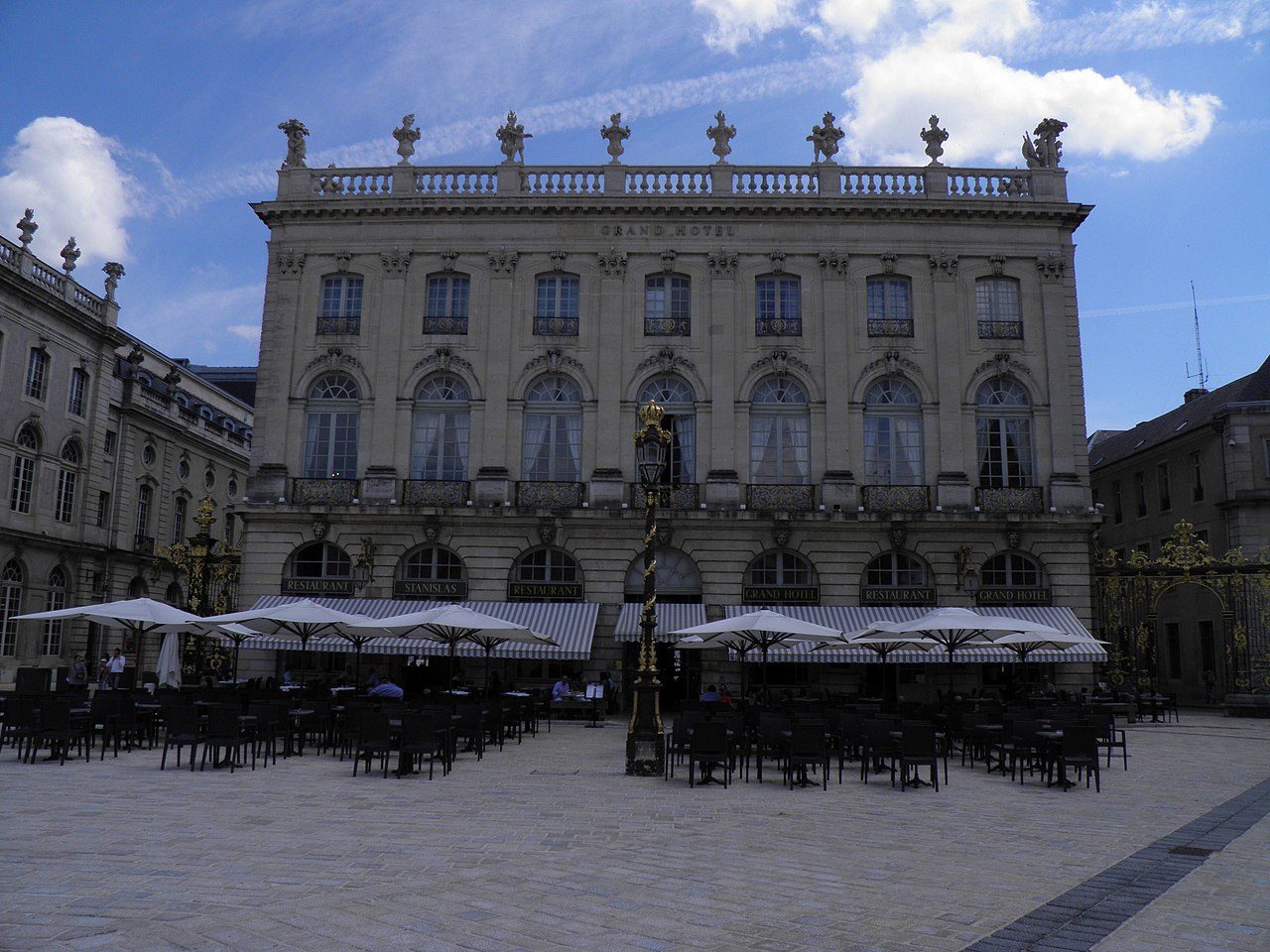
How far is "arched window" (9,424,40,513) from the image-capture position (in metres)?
36.0

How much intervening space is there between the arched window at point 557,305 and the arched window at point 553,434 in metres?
1.59

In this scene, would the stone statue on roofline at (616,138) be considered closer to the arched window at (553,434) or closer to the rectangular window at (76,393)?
the arched window at (553,434)

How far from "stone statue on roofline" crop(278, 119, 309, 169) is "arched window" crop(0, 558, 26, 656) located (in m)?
17.3

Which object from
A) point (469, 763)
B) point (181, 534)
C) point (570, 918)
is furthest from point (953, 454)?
point (181, 534)

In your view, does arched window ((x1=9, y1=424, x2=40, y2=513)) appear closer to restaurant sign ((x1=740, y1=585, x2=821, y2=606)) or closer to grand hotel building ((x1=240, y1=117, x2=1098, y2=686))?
grand hotel building ((x1=240, y1=117, x2=1098, y2=686))

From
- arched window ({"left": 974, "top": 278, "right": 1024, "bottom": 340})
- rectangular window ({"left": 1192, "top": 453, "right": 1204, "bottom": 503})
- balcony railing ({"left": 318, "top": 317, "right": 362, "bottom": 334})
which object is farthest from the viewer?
rectangular window ({"left": 1192, "top": 453, "right": 1204, "bottom": 503})

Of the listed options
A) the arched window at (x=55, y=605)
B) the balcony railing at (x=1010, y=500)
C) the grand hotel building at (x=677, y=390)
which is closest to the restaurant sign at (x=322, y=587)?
the grand hotel building at (x=677, y=390)

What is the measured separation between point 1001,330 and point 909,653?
36.1ft

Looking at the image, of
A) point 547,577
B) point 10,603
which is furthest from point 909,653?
point 10,603

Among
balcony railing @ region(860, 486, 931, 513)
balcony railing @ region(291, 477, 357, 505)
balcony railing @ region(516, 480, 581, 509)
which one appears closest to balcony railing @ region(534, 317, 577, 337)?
balcony railing @ region(516, 480, 581, 509)

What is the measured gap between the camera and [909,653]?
1017 inches

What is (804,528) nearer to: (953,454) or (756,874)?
(953,454)

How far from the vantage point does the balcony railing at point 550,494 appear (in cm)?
2948

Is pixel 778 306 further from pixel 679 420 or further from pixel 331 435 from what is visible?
pixel 331 435
